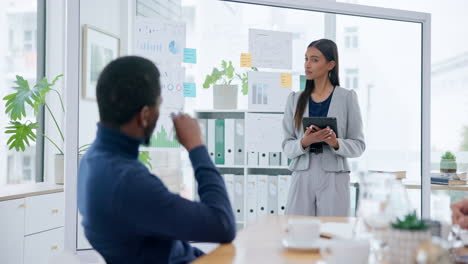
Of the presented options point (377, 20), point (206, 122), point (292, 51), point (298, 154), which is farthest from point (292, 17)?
point (298, 154)

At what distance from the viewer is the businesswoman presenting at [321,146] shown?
250 centimetres

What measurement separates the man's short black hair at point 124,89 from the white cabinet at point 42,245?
2.20 metres

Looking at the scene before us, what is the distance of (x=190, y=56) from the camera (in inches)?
119

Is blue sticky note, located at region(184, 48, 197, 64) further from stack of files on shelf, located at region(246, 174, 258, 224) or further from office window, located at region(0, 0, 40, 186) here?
office window, located at region(0, 0, 40, 186)

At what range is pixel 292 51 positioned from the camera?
331 centimetres

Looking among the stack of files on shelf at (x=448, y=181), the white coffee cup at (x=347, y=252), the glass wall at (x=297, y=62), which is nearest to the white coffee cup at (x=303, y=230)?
the white coffee cup at (x=347, y=252)

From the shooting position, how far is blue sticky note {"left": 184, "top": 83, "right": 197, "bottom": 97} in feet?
9.89

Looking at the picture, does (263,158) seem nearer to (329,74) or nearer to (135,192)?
(329,74)

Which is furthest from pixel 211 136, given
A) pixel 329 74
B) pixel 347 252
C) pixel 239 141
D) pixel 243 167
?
pixel 347 252

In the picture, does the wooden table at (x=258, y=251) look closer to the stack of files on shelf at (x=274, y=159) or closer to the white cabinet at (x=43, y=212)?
the stack of files on shelf at (x=274, y=159)

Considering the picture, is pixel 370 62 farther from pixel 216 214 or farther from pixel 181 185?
pixel 216 214

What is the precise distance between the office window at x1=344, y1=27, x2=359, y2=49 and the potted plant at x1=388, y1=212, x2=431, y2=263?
266cm

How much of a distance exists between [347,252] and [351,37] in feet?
8.91

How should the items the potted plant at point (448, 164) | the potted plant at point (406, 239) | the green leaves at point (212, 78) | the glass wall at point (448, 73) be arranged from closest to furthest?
1. the potted plant at point (406, 239)
2. the green leaves at point (212, 78)
3. the potted plant at point (448, 164)
4. the glass wall at point (448, 73)
